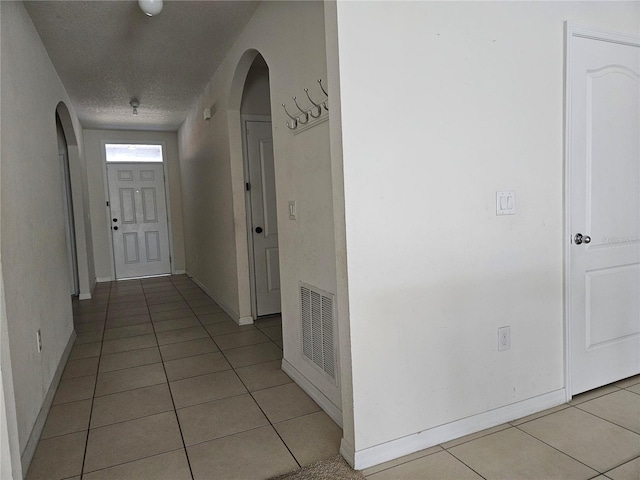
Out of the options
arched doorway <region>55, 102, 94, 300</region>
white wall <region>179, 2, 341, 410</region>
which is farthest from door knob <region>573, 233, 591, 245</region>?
arched doorway <region>55, 102, 94, 300</region>

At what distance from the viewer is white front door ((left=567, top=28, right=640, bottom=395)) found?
2.25 meters

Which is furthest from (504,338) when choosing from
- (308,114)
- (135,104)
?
(135,104)

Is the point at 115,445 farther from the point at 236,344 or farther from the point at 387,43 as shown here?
the point at 387,43

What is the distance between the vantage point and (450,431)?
1998 millimetres

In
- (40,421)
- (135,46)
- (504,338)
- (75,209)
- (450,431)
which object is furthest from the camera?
(75,209)

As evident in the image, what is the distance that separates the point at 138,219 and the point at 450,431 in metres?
6.75

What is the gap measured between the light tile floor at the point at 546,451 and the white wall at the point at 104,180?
666 centimetres

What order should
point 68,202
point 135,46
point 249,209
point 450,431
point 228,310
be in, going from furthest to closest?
point 68,202 → point 228,310 → point 249,209 → point 135,46 → point 450,431

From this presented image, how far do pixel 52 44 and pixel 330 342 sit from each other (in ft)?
11.1

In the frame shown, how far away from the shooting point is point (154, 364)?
10.5 feet

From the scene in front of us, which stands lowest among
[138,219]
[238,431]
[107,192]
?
[238,431]

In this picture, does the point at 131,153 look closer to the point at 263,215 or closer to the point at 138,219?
the point at 138,219

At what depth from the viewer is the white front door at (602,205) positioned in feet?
7.38

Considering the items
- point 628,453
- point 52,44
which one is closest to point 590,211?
point 628,453
